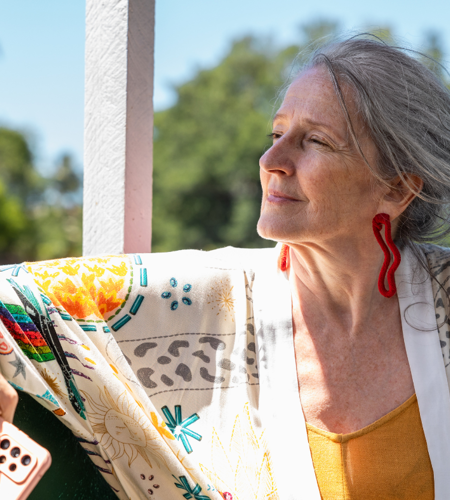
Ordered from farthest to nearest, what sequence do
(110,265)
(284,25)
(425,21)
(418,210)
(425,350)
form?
1. (284,25)
2. (425,21)
3. (418,210)
4. (425,350)
5. (110,265)

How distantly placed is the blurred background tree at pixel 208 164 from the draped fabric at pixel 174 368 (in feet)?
88.5

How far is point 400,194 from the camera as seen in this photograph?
1496 mm

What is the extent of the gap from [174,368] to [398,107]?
866 millimetres

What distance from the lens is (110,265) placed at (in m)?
1.33

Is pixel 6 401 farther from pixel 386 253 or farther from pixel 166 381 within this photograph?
pixel 386 253

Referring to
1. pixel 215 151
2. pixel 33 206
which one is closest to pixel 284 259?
pixel 215 151

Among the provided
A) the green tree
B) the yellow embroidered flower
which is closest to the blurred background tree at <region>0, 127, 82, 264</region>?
the green tree

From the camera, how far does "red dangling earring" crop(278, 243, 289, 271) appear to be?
158cm

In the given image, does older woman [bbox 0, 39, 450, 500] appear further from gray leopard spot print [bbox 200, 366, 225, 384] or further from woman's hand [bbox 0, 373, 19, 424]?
woman's hand [bbox 0, 373, 19, 424]

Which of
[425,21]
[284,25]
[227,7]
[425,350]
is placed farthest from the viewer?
[227,7]

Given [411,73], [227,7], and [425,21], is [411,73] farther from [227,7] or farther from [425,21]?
[227,7]

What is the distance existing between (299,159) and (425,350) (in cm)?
60

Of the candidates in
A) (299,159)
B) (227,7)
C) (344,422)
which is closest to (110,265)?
(299,159)

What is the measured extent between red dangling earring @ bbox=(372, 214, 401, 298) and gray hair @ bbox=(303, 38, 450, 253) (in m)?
0.11
